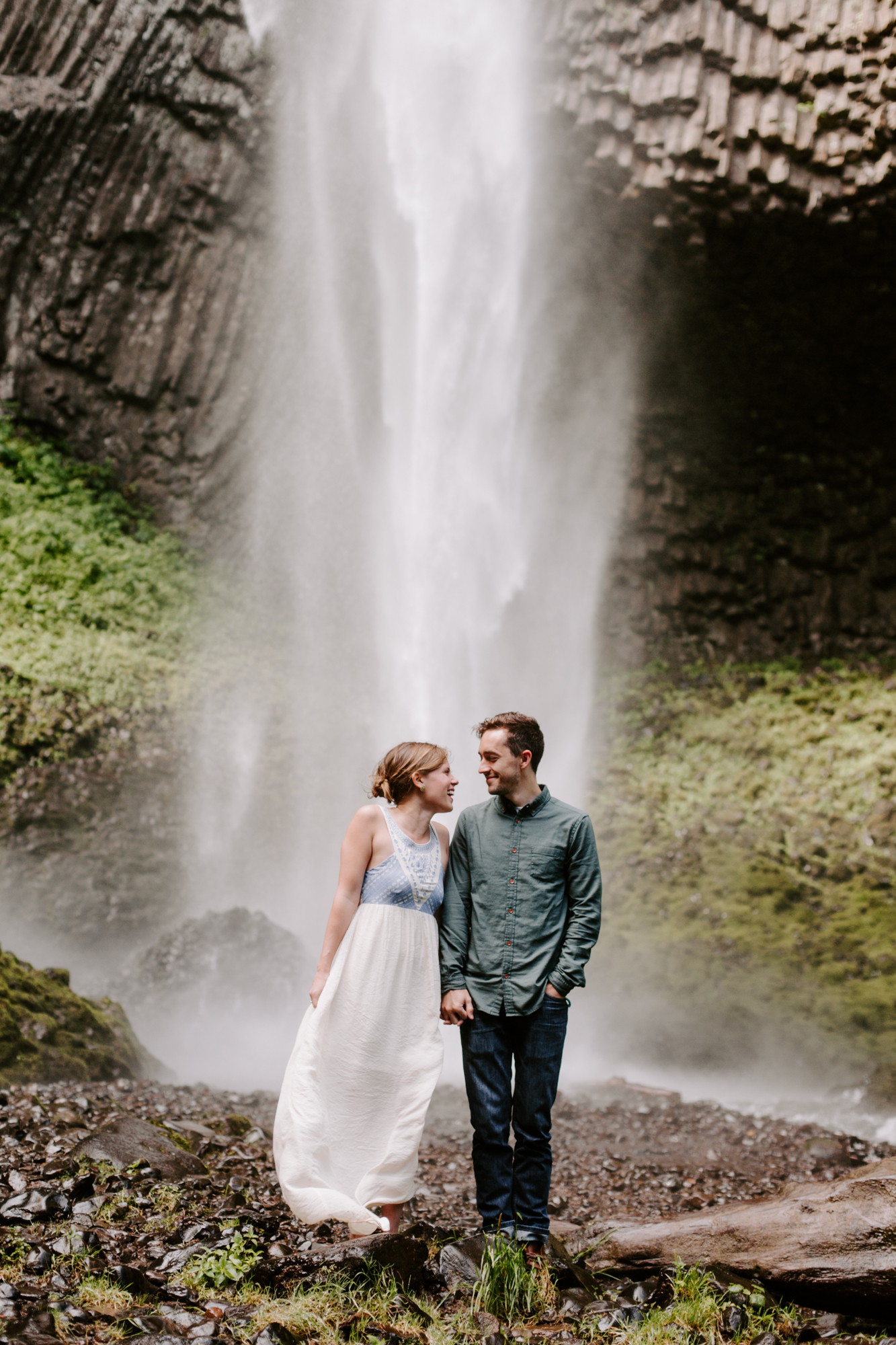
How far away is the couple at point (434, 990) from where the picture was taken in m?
3.02

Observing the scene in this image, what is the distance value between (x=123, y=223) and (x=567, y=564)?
8.98 m

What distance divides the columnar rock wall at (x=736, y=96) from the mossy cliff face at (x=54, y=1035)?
41.5ft

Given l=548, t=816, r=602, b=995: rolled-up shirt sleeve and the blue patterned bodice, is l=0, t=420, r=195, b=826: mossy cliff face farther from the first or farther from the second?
l=548, t=816, r=602, b=995: rolled-up shirt sleeve

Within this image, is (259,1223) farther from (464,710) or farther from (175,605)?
(175,605)

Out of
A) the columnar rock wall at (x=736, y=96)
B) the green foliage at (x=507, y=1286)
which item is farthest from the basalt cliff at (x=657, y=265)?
the green foliage at (x=507, y=1286)

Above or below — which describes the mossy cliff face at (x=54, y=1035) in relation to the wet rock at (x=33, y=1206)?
above

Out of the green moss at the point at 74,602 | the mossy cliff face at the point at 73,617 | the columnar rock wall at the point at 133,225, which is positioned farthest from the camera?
the columnar rock wall at the point at 133,225

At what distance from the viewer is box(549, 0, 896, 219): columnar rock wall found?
11602 millimetres

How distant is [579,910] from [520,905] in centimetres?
21

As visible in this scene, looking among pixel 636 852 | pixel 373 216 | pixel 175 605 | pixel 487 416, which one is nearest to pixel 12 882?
pixel 175 605

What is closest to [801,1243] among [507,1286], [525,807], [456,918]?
[507,1286]

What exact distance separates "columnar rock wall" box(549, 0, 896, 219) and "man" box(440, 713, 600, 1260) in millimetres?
12027

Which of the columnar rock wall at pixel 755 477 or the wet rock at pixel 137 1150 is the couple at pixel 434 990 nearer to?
the wet rock at pixel 137 1150

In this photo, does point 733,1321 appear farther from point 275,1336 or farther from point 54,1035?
point 54,1035
